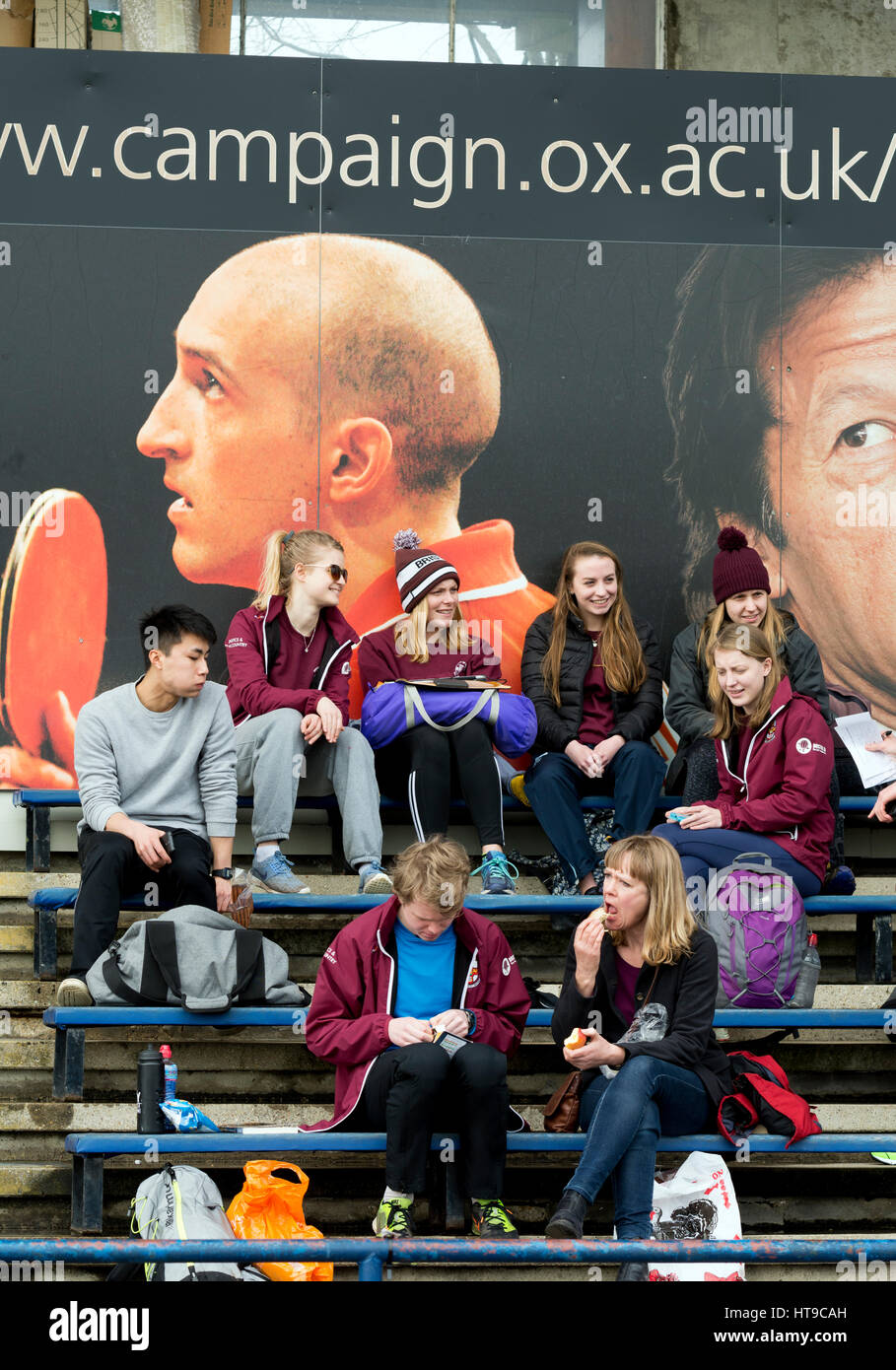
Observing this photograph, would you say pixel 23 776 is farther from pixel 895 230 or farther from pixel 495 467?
pixel 895 230

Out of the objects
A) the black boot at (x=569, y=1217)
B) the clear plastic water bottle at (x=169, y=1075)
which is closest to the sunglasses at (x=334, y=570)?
the clear plastic water bottle at (x=169, y=1075)

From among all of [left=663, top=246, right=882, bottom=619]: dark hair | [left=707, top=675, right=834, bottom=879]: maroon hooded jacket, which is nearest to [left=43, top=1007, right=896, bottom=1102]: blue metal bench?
[left=707, top=675, right=834, bottom=879]: maroon hooded jacket

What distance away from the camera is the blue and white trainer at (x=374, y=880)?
5656 millimetres

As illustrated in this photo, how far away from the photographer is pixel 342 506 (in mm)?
6906

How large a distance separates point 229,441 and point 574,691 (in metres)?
1.87

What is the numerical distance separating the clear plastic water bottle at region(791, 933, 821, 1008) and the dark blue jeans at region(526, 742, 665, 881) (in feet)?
2.86

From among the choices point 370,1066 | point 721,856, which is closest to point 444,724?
point 721,856

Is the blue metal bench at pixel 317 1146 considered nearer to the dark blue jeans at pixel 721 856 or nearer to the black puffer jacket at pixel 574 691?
the dark blue jeans at pixel 721 856

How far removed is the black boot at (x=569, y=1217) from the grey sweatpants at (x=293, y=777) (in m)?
1.93

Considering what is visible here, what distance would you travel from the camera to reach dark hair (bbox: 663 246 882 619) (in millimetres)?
6996

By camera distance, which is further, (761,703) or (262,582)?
Answer: (262,582)

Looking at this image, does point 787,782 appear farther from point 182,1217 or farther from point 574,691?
point 182,1217

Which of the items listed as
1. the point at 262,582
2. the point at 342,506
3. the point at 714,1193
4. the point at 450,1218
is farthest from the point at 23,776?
the point at 714,1193
